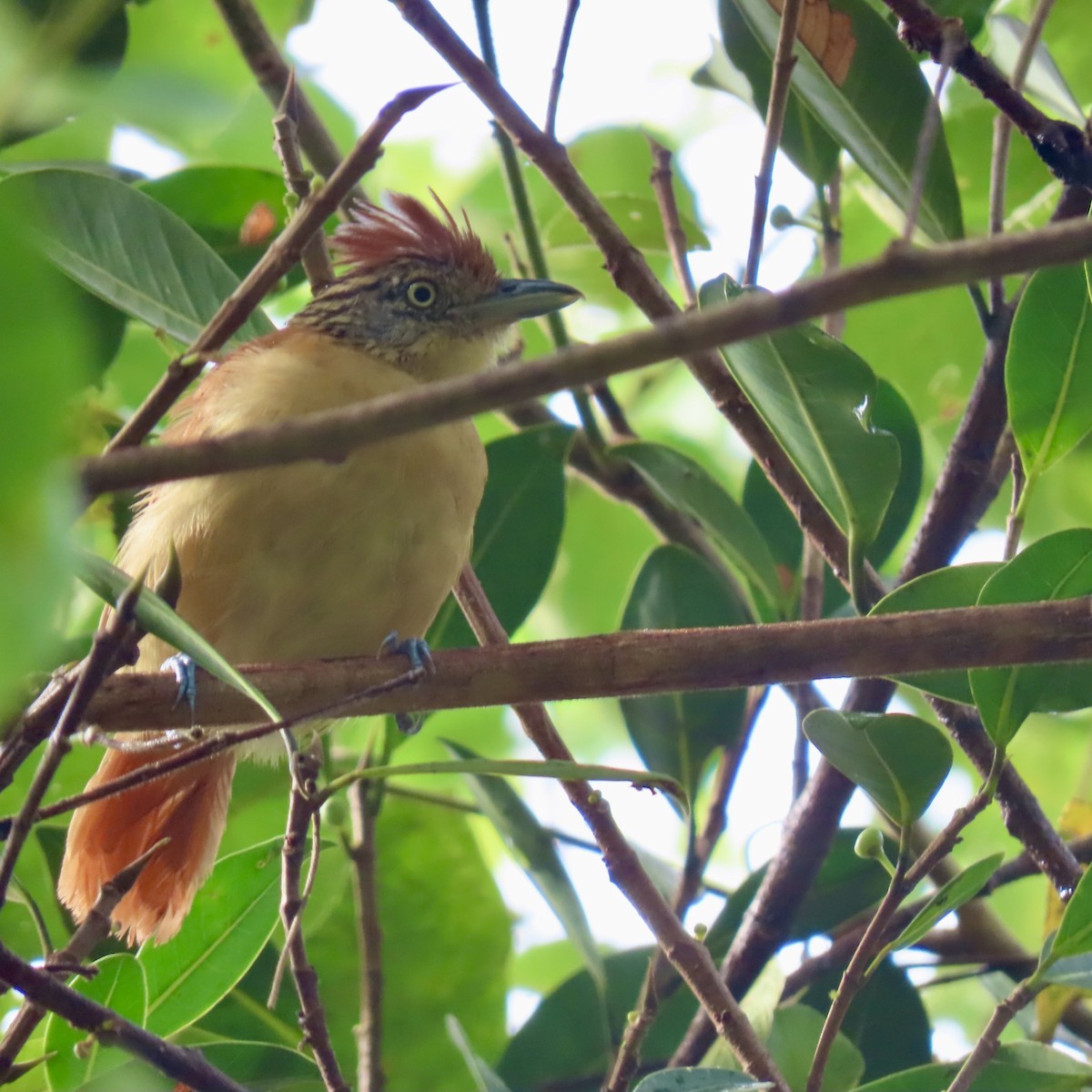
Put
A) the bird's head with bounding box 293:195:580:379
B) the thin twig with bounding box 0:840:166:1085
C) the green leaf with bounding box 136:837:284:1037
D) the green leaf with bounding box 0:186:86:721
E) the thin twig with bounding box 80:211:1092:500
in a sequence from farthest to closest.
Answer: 1. the bird's head with bounding box 293:195:580:379
2. the green leaf with bounding box 136:837:284:1037
3. the thin twig with bounding box 0:840:166:1085
4. the thin twig with bounding box 80:211:1092:500
5. the green leaf with bounding box 0:186:86:721

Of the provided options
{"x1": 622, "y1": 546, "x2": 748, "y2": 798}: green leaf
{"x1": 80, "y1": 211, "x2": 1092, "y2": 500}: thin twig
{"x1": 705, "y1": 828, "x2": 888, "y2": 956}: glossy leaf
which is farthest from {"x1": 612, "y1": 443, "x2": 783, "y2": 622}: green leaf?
{"x1": 80, "y1": 211, "x2": 1092, "y2": 500}: thin twig

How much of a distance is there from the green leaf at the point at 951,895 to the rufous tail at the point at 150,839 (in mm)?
1422

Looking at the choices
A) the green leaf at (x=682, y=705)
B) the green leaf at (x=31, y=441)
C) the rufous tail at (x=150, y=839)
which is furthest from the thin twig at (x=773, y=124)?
the green leaf at (x=31, y=441)

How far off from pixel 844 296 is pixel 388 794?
95.9 inches

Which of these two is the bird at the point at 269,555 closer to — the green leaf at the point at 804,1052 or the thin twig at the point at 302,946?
the thin twig at the point at 302,946

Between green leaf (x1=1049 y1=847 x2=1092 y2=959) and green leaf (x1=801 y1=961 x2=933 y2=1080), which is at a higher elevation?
green leaf (x1=1049 y1=847 x2=1092 y2=959)

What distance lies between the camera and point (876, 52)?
261 cm

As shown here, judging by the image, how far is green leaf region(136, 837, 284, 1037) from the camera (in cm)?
231

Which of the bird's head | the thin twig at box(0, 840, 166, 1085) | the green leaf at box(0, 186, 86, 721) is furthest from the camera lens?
the bird's head

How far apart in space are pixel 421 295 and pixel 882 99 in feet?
4.98

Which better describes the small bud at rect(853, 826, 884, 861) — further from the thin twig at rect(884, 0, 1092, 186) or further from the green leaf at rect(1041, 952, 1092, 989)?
the thin twig at rect(884, 0, 1092, 186)

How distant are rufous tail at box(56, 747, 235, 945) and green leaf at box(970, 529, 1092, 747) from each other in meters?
1.55

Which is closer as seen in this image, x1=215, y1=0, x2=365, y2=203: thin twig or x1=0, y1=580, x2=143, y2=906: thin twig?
x1=0, y1=580, x2=143, y2=906: thin twig

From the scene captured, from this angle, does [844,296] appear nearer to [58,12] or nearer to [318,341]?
[58,12]
